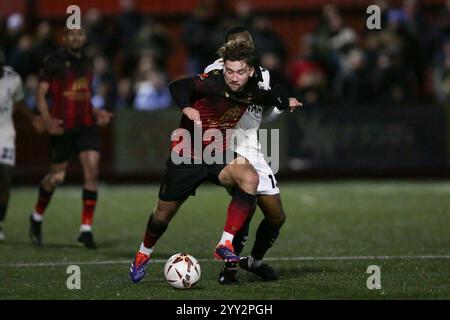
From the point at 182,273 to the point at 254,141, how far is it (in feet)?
4.86

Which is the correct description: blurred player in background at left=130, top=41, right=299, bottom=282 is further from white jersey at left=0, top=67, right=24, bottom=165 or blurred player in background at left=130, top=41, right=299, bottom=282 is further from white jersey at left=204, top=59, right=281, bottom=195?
white jersey at left=0, top=67, right=24, bottom=165

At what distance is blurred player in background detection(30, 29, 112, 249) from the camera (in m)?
12.6

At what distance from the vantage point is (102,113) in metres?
12.7

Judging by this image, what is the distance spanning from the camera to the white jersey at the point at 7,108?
13086 mm

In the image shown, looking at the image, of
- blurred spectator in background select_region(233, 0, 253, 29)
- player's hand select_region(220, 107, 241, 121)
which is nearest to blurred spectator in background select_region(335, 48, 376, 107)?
blurred spectator in background select_region(233, 0, 253, 29)

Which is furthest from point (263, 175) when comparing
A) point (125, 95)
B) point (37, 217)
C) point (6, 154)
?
point (125, 95)

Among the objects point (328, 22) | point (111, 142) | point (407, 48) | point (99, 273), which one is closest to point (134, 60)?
point (111, 142)

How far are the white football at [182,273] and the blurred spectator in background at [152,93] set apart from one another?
40.7 feet

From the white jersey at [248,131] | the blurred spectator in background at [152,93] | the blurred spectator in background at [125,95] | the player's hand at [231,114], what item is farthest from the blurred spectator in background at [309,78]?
the player's hand at [231,114]

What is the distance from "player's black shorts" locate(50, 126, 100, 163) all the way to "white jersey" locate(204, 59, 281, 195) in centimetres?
355

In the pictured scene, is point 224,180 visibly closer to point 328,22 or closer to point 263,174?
point 263,174

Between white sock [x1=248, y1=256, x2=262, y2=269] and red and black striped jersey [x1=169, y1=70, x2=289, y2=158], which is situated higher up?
red and black striped jersey [x1=169, y1=70, x2=289, y2=158]

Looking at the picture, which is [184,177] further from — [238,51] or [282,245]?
[282,245]
